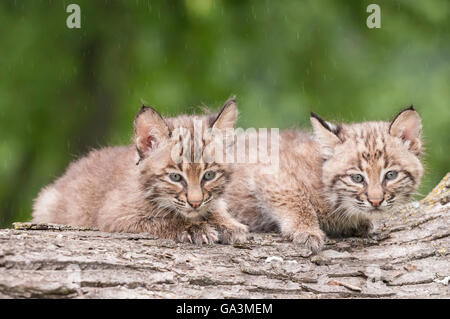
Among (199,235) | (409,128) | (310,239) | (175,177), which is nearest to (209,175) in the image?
(175,177)

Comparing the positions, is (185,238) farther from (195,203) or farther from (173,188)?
(173,188)

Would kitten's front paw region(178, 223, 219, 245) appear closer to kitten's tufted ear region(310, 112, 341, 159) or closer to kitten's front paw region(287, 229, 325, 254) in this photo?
kitten's front paw region(287, 229, 325, 254)

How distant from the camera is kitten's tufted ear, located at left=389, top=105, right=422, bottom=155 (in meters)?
7.50

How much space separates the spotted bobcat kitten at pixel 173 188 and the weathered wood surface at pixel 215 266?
28 centimetres

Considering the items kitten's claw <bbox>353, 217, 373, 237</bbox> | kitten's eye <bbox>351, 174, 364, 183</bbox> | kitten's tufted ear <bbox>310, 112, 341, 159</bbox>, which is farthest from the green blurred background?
kitten's eye <bbox>351, 174, 364, 183</bbox>

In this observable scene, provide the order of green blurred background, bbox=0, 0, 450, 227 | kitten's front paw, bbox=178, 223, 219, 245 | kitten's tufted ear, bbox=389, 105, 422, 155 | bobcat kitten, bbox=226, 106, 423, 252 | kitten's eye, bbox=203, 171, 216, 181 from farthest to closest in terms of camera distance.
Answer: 1. green blurred background, bbox=0, 0, 450, 227
2. kitten's tufted ear, bbox=389, 105, 422, 155
3. bobcat kitten, bbox=226, 106, 423, 252
4. kitten's eye, bbox=203, 171, 216, 181
5. kitten's front paw, bbox=178, 223, 219, 245

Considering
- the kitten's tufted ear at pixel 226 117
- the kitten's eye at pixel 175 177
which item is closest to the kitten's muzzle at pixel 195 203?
the kitten's eye at pixel 175 177

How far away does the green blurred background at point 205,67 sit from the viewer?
1175 cm

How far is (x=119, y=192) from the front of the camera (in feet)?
25.0

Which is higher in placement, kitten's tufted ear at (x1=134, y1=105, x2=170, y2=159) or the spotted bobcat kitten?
kitten's tufted ear at (x1=134, y1=105, x2=170, y2=159)

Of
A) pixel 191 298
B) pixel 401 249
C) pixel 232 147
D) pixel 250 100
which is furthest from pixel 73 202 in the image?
pixel 250 100

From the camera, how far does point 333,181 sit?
24.7 ft

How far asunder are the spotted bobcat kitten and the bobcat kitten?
0.63 m

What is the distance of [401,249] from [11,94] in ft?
25.7
